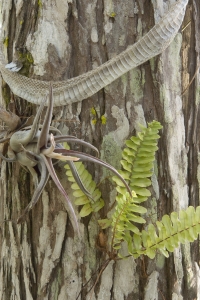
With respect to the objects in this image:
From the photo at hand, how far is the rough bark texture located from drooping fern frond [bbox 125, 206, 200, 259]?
0.31 feet

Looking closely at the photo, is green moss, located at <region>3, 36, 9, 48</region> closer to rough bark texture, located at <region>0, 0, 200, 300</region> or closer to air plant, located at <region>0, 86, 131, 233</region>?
rough bark texture, located at <region>0, 0, 200, 300</region>

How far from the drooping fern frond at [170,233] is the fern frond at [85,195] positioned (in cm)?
18

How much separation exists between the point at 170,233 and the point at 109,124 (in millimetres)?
405

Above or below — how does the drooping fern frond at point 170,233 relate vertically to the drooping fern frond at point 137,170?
below

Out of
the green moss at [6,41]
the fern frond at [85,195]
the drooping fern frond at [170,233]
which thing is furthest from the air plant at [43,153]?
the green moss at [6,41]

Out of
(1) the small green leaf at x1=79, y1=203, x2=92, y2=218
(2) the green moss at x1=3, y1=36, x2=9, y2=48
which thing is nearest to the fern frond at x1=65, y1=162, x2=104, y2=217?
(1) the small green leaf at x1=79, y1=203, x2=92, y2=218

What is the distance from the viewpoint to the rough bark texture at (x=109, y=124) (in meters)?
1.29

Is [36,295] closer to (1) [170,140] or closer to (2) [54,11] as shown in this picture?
(1) [170,140]

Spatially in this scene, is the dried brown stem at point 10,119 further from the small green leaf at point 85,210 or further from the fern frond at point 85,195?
the small green leaf at point 85,210

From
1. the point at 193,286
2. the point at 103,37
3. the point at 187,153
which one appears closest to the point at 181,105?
the point at 187,153

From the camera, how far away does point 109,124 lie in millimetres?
1296

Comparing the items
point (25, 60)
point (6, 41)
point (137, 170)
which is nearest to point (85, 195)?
point (137, 170)

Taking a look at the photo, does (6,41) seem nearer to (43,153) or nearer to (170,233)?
(43,153)

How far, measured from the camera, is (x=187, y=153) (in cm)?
138
